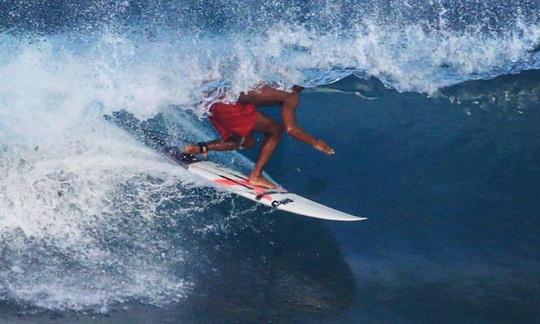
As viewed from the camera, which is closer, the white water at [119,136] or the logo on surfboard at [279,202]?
the white water at [119,136]

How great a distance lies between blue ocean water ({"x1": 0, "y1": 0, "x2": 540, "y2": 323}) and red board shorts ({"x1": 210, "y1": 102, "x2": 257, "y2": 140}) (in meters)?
0.11

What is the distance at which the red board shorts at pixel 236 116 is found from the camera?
16.5ft

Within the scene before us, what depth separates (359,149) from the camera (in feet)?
19.9

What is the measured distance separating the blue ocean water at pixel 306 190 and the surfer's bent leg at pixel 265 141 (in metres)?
0.21

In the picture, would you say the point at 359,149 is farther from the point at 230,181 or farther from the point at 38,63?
the point at 38,63

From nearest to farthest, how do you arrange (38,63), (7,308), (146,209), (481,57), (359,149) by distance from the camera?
(7,308), (146,209), (359,149), (481,57), (38,63)

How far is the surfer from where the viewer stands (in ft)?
16.2

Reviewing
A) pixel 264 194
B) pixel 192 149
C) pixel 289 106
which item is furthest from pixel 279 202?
pixel 192 149

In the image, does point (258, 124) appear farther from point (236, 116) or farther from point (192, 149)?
point (192, 149)

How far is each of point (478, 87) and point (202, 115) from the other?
287 centimetres

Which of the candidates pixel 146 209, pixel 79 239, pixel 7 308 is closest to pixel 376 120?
pixel 146 209

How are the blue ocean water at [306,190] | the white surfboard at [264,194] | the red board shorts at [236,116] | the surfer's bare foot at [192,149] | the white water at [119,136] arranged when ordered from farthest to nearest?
1. the surfer's bare foot at [192,149]
2. the red board shorts at [236,116]
3. the white surfboard at [264,194]
4. the white water at [119,136]
5. the blue ocean water at [306,190]

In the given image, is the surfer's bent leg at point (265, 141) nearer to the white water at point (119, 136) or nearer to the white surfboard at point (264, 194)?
the white surfboard at point (264, 194)

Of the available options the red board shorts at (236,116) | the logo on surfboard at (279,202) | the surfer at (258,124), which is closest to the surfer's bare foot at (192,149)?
the surfer at (258,124)
